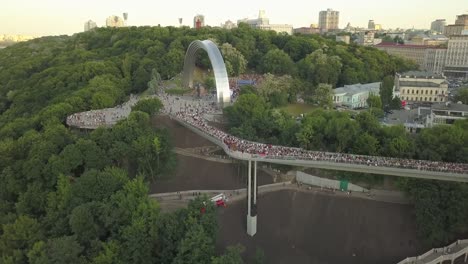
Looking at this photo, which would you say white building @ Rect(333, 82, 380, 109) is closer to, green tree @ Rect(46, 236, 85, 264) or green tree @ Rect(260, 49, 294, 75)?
green tree @ Rect(260, 49, 294, 75)

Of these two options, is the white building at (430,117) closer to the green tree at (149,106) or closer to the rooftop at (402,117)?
the rooftop at (402,117)

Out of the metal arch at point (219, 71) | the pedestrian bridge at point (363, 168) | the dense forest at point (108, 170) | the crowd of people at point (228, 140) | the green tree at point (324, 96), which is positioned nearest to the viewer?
the pedestrian bridge at point (363, 168)

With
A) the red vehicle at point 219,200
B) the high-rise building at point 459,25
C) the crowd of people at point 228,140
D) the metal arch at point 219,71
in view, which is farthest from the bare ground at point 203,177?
the high-rise building at point 459,25

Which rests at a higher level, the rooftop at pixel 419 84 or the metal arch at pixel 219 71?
the metal arch at pixel 219 71

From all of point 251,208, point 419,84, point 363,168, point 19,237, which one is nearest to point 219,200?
point 251,208

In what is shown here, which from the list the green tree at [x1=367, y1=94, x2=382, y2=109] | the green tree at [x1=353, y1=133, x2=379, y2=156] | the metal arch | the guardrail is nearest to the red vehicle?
the green tree at [x1=353, y1=133, x2=379, y2=156]

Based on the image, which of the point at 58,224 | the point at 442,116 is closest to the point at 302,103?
the point at 442,116

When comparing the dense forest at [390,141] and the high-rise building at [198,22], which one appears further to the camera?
the high-rise building at [198,22]
